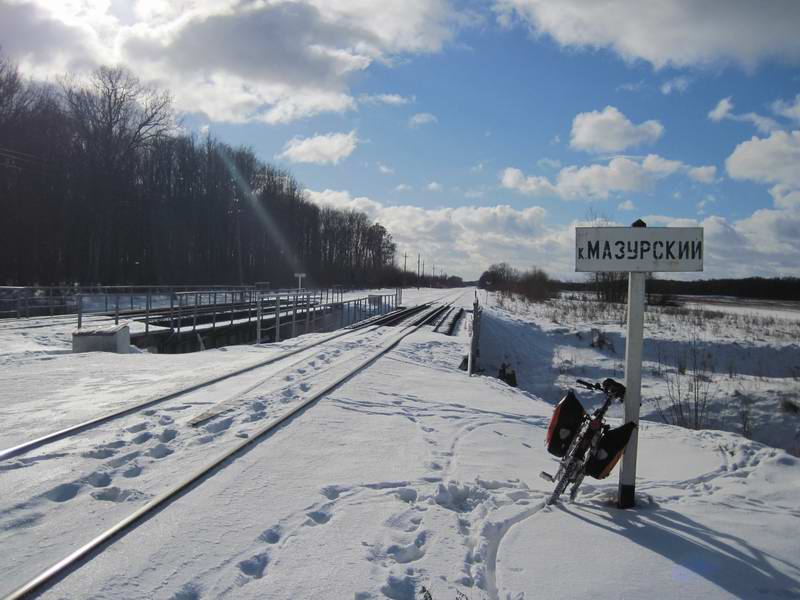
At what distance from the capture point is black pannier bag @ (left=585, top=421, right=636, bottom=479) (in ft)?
13.4

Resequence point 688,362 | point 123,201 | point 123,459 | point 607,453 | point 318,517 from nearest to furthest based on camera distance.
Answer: point 318,517 → point 607,453 → point 123,459 → point 688,362 → point 123,201

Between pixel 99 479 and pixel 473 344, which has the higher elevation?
pixel 473 344

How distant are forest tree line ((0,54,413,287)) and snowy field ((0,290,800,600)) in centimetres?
3757

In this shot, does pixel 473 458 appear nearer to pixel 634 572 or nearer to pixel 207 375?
pixel 634 572

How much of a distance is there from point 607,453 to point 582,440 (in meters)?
0.19

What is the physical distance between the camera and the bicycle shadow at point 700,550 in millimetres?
3215

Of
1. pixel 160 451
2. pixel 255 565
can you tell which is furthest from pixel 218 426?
pixel 255 565

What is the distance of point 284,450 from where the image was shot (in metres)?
5.41

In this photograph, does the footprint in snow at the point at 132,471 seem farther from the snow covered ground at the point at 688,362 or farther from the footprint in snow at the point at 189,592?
the snow covered ground at the point at 688,362

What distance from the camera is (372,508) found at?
413 cm

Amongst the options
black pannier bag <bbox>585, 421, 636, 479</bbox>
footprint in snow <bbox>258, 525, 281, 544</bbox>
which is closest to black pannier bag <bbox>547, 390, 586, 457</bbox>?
black pannier bag <bbox>585, 421, 636, 479</bbox>

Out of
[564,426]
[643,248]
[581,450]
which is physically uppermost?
[643,248]

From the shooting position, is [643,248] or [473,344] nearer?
[643,248]

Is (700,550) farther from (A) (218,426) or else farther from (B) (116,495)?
(A) (218,426)
